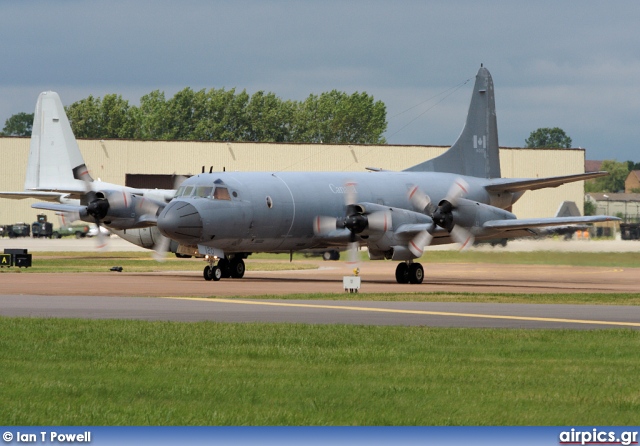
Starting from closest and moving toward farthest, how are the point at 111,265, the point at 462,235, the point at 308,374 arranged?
the point at 308,374, the point at 462,235, the point at 111,265

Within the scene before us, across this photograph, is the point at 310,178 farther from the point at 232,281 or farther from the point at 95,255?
the point at 95,255

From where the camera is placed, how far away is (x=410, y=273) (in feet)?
155

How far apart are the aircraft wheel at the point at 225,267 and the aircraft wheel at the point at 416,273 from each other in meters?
7.91

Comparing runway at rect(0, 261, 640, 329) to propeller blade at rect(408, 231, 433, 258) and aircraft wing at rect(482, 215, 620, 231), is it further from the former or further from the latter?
aircraft wing at rect(482, 215, 620, 231)

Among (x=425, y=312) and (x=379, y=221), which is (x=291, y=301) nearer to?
(x=425, y=312)

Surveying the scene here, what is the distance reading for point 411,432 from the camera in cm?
1203

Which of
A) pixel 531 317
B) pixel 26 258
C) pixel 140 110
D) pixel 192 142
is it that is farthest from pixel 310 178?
pixel 140 110

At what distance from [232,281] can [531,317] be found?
69.4 feet

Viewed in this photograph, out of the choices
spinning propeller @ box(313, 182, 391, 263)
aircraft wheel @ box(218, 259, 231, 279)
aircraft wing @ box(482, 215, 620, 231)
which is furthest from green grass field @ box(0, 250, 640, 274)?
aircraft wing @ box(482, 215, 620, 231)

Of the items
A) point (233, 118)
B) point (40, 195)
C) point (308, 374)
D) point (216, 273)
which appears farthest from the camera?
point (233, 118)

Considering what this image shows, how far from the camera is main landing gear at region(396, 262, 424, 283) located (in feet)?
155

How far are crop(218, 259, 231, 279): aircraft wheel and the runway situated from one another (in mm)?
1085

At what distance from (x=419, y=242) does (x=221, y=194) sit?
8423 millimetres

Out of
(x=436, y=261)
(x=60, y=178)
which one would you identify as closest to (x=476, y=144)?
(x=436, y=261)
